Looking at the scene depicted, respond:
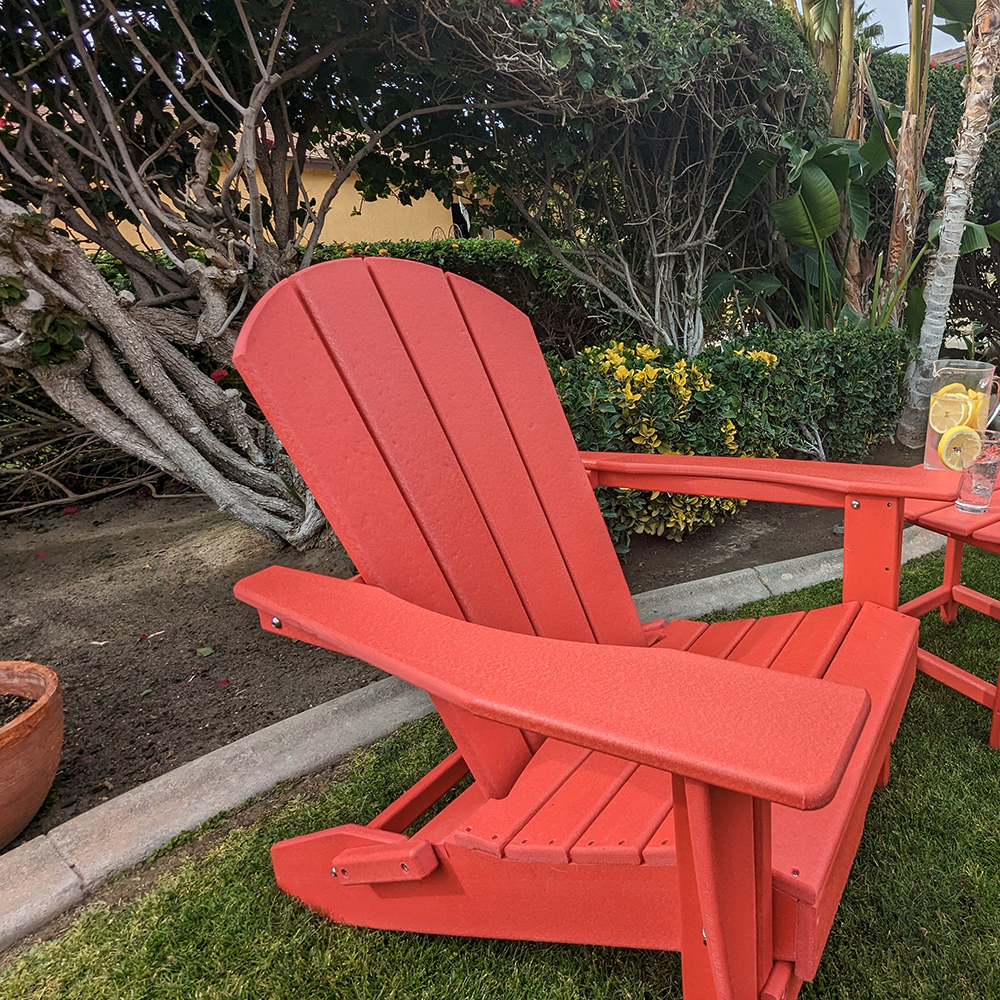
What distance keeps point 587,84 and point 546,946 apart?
9.46ft

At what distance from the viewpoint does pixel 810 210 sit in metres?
4.12

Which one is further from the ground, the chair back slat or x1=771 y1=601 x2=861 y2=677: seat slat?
the chair back slat

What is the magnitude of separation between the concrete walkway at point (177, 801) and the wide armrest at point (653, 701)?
1.14 meters

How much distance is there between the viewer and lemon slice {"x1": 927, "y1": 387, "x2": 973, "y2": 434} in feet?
5.19

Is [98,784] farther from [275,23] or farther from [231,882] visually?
[275,23]

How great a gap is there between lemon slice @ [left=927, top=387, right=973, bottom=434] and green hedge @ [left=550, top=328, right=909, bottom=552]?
1418mm

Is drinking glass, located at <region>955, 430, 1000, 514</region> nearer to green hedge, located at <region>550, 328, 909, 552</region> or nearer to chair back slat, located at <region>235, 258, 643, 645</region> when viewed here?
chair back slat, located at <region>235, 258, 643, 645</region>

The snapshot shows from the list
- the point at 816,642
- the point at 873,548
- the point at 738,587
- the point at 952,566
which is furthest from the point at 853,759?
the point at 738,587

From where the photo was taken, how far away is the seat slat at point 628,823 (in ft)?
3.22

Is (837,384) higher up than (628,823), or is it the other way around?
(628,823)

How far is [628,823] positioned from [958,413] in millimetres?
1256

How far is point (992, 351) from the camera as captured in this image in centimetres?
705

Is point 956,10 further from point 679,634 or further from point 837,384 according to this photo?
point 679,634

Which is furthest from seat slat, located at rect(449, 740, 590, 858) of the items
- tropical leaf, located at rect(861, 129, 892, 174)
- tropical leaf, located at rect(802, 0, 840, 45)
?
tropical leaf, located at rect(802, 0, 840, 45)
